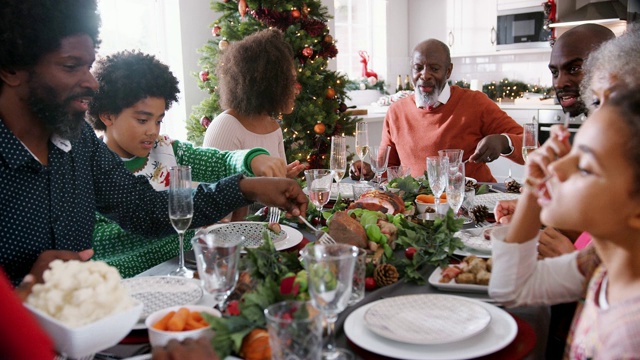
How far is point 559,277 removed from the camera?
1.20 meters

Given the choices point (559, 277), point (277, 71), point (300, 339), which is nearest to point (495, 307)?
point (559, 277)

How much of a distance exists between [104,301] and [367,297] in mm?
588

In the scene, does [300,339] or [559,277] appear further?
[559,277]

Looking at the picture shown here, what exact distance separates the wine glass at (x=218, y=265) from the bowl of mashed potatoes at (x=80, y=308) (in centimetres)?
22

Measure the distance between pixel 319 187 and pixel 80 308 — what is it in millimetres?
1100

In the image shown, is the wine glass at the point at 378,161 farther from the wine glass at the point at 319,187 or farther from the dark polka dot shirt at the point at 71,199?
the dark polka dot shirt at the point at 71,199

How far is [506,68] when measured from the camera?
22.9 ft

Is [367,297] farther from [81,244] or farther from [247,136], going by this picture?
[247,136]

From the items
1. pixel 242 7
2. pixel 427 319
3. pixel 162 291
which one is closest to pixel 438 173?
pixel 427 319

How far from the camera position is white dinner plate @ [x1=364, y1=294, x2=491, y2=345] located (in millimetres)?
1048

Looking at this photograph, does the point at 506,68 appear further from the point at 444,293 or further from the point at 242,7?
the point at 444,293

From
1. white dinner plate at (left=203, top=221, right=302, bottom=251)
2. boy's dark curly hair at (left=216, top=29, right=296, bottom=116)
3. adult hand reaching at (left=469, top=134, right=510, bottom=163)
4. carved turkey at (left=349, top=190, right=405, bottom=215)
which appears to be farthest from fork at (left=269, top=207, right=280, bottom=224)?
boy's dark curly hair at (left=216, top=29, right=296, bottom=116)

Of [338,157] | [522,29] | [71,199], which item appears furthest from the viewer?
[522,29]

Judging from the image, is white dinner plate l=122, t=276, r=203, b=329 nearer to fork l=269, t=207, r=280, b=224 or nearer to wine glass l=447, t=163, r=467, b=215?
fork l=269, t=207, r=280, b=224
